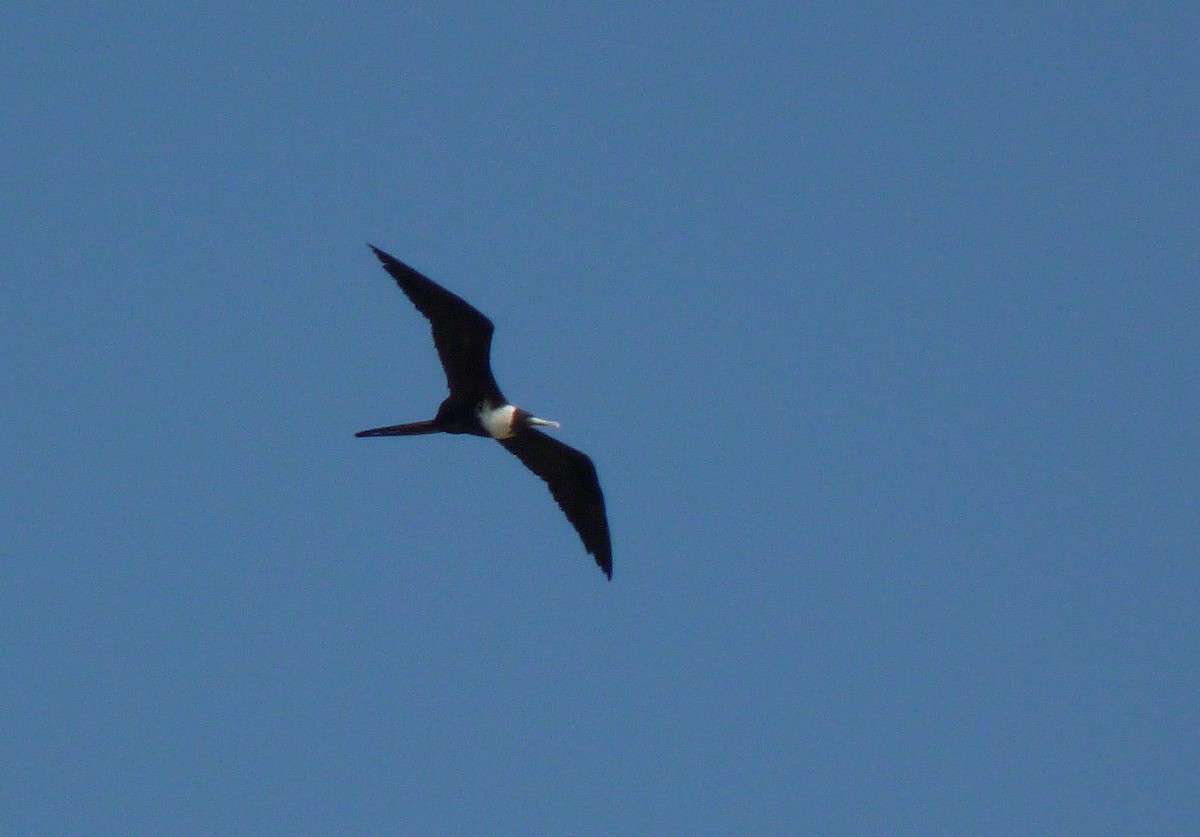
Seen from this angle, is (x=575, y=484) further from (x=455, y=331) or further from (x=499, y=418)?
(x=455, y=331)

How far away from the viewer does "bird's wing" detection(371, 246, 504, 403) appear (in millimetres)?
11250

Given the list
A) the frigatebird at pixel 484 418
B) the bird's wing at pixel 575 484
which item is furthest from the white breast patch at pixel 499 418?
the bird's wing at pixel 575 484

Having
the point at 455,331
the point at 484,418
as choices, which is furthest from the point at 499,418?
the point at 455,331

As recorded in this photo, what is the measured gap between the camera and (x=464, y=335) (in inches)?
456

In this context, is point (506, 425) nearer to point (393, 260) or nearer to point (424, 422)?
point (424, 422)

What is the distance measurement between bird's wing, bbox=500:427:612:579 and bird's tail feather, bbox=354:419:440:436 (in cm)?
81

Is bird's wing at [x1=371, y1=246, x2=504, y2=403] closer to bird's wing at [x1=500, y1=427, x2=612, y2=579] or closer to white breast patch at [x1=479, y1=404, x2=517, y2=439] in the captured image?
white breast patch at [x1=479, y1=404, x2=517, y2=439]

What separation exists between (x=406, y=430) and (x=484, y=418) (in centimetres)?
61

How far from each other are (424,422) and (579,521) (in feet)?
5.23

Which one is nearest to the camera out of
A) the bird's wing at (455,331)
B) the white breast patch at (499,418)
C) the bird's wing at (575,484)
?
the bird's wing at (455,331)

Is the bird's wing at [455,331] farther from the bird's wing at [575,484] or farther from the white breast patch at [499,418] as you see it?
the bird's wing at [575,484]

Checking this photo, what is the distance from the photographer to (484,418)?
1196cm

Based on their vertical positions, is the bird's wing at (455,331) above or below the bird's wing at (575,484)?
above

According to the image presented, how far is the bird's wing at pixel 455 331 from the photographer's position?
36.9ft
